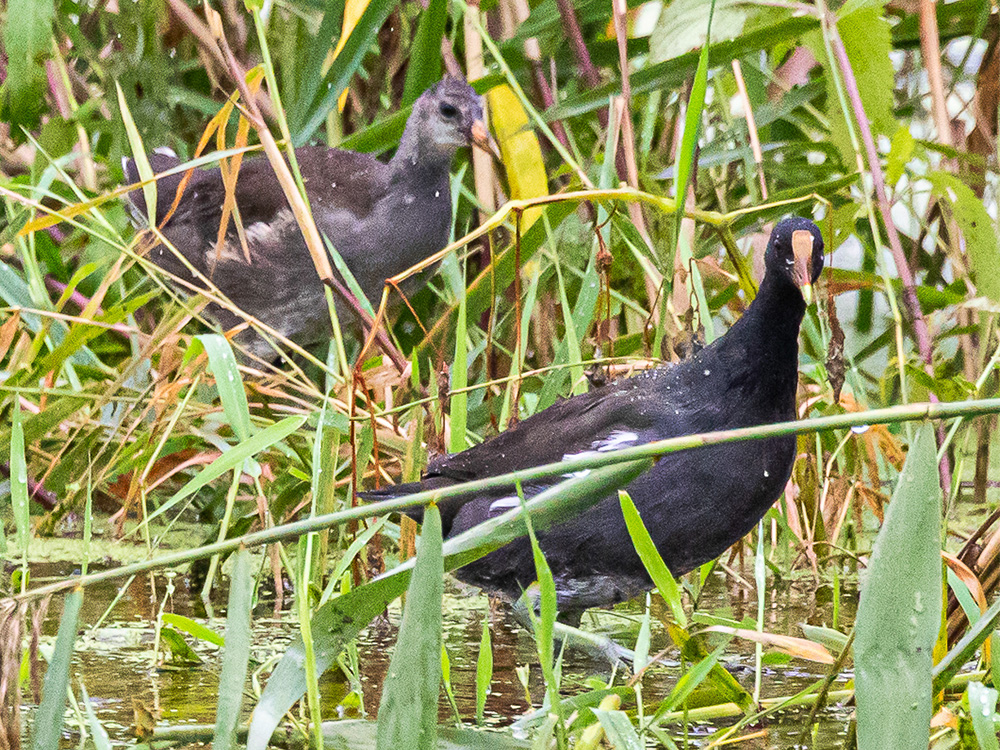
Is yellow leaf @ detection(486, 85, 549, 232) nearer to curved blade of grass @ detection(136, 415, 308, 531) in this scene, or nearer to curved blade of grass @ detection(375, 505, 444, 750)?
curved blade of grass @ detection(136, 415, 308, 531)

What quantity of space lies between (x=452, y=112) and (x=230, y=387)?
1577 mm

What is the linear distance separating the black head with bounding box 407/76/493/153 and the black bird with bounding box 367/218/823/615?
116 centimetres

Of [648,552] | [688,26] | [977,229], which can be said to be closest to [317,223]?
[688,26]

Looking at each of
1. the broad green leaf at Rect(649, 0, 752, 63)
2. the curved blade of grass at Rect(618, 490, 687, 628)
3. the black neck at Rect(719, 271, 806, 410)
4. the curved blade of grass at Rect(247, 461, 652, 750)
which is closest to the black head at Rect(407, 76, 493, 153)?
the broad green leaf at Rect(649, 0, 752, 63)

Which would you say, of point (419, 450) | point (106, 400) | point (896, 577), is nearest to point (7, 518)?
point (106, 400)

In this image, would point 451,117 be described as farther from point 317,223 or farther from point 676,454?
point 676,454

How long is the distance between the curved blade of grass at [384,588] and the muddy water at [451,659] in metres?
0.38

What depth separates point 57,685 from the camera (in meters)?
1.13

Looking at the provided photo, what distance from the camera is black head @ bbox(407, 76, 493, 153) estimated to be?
10.4 feet

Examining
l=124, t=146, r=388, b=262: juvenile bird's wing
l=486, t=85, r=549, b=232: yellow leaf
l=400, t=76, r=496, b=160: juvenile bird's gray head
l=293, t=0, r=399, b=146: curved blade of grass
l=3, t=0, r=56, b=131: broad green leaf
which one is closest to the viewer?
l=3, t=0, r=56, b=131: broad green leaf

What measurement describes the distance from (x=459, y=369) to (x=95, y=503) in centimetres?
117

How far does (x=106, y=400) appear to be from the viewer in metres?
2.36

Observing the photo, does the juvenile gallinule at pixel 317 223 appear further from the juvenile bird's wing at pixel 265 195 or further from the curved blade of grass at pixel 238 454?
the curved blade of grass at pixel 238 454

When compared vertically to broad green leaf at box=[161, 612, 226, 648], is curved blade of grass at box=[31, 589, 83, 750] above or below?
below
